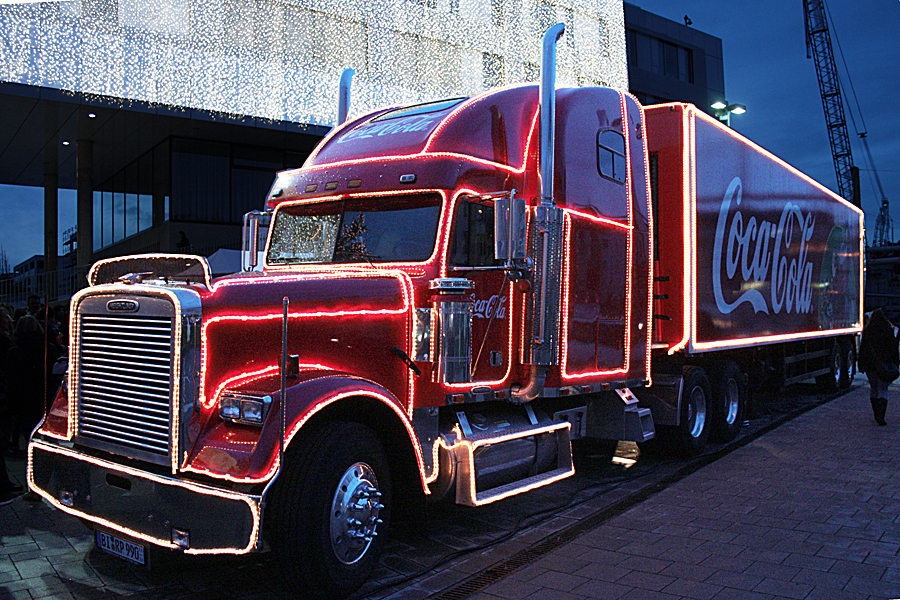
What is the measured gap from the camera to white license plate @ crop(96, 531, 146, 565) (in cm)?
428

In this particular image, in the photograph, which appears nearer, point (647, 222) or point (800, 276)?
point (647, 222)

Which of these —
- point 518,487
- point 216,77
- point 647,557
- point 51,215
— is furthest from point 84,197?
point 647,557

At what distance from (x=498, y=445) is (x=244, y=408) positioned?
227 centimetres

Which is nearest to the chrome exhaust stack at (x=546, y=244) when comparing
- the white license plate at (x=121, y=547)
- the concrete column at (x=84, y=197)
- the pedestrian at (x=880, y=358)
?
the white license plate at (x=121, y=547)

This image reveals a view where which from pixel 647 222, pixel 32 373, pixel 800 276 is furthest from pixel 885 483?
pixel 32 373

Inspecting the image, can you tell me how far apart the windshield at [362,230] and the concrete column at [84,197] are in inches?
669

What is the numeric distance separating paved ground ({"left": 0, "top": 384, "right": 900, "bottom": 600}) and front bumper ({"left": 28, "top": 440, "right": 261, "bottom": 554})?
610 mm

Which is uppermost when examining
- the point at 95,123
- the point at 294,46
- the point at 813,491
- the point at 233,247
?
the point at 294,46

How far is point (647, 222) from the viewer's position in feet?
25.3

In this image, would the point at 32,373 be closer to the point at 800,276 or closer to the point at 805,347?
the point at 800,276

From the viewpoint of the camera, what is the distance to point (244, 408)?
4.18 m

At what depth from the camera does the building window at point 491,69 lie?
20.9 meters

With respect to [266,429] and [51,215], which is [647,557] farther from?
[51,215]

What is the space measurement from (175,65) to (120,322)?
1343 centimetres
